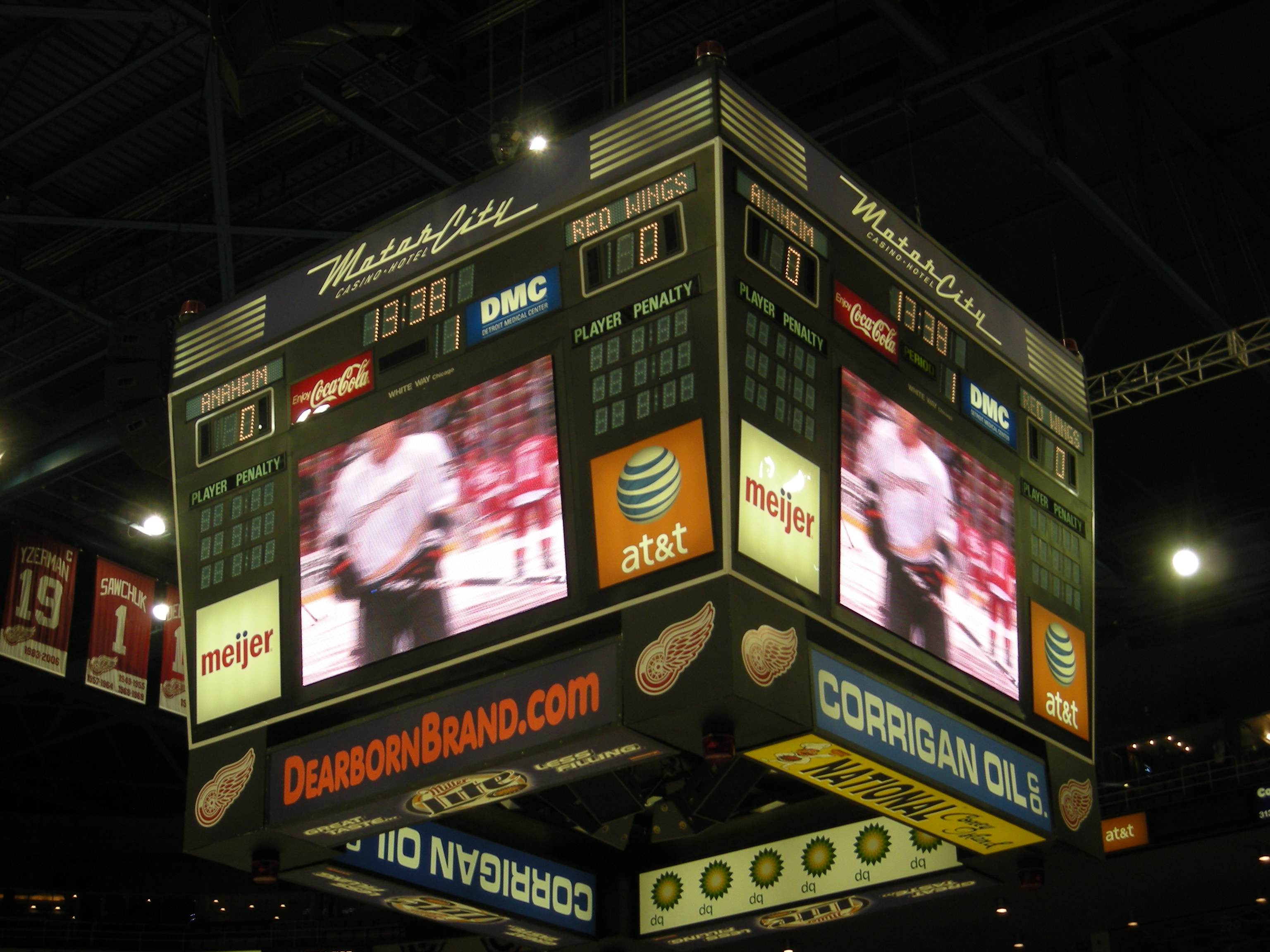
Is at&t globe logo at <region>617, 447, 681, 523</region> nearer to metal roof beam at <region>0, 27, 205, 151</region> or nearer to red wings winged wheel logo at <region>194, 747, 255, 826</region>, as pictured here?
red wings winged wheel logo at <region>194, 747, 255, 826</region>

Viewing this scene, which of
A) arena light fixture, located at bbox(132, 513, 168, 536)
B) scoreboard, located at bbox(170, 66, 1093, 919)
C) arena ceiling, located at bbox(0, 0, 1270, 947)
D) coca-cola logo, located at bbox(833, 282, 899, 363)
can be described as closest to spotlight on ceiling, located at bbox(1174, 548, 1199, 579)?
arena ceiling, located at bbox(0, 0, 1270, 947)

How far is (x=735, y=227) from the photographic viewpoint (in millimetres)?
7656

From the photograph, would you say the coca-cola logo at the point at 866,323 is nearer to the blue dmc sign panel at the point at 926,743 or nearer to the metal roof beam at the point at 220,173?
the blue dmc sign panel at the point at 926,743

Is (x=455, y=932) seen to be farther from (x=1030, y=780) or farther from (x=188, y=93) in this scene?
(x=1030, y=780)

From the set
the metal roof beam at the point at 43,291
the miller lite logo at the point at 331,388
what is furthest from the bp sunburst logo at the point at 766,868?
the metal roof beam at the point at 43,291

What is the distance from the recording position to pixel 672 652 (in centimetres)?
695

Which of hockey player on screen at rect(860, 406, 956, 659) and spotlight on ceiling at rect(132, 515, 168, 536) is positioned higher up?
spotlight on ceiling at rect(132, 515, 168, 536)

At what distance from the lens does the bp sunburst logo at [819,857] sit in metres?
10.8

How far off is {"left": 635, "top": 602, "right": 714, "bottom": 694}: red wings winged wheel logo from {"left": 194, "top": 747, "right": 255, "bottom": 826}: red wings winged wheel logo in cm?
263

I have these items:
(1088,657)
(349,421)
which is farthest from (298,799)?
(1088,657)

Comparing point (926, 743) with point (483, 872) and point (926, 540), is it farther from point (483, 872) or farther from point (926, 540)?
point (483, 872)

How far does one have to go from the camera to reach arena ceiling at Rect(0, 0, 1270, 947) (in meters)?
13.0

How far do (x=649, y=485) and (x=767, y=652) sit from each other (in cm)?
99

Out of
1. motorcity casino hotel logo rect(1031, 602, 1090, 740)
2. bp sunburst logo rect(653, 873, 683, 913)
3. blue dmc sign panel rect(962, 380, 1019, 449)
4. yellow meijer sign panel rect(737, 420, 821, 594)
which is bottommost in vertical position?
bp sunburst logo rect(653, 873, 683, 913)
